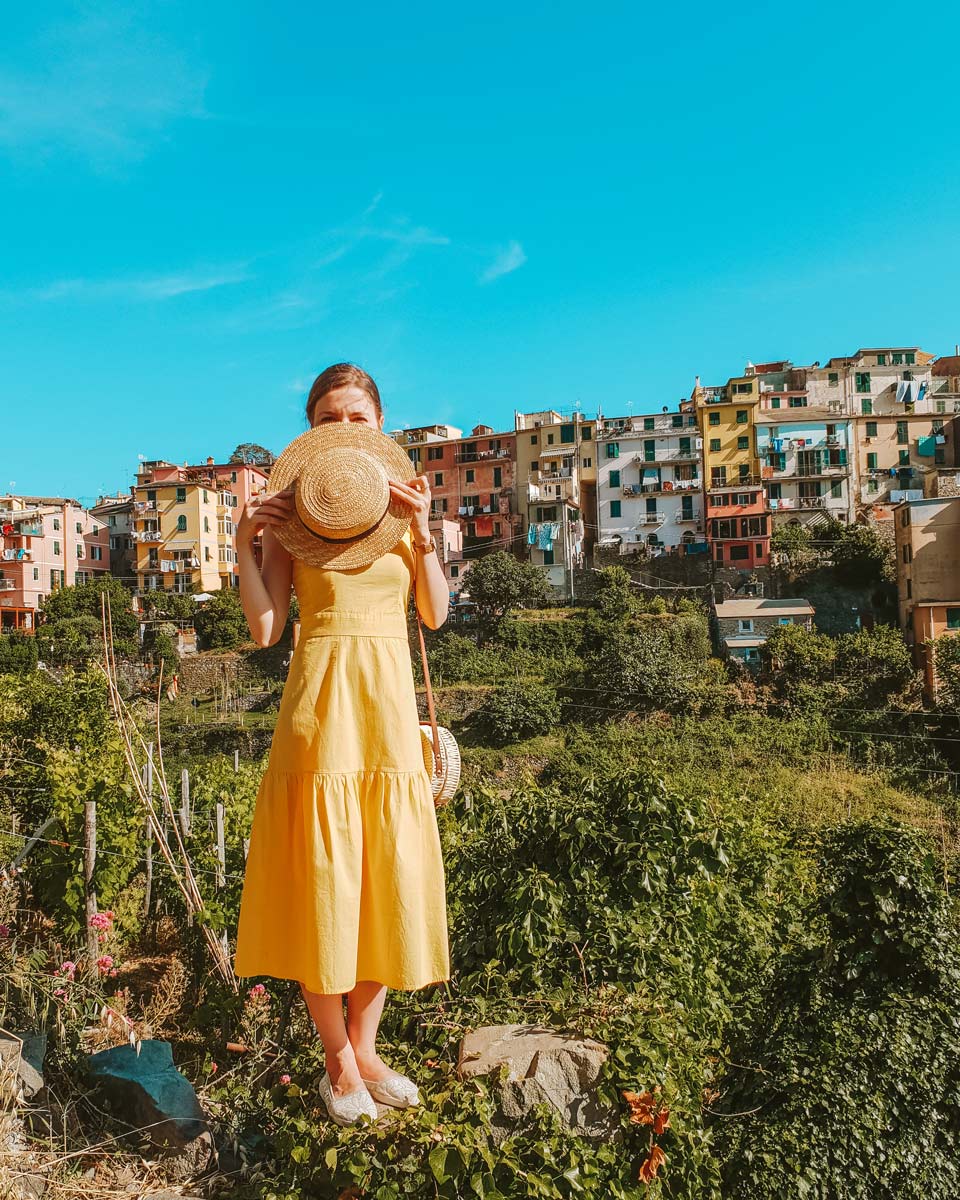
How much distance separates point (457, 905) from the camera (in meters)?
4.30

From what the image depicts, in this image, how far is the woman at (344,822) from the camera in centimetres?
275

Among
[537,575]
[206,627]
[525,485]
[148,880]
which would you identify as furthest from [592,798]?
[525,485]

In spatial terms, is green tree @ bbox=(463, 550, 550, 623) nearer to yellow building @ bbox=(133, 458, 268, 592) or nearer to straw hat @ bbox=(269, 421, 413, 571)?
yellow building @ bbox=(133, 458, 268, 592)

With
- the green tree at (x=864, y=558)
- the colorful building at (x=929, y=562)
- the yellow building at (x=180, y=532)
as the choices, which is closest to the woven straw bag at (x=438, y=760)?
the colorful building at (x=929, y=562)

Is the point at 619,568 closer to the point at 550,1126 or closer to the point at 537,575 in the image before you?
the point at 537,575

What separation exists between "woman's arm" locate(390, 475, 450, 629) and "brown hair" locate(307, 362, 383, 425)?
14.2 inches

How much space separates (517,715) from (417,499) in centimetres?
2585

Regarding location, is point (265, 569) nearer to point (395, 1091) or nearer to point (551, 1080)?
point (395, 1091)

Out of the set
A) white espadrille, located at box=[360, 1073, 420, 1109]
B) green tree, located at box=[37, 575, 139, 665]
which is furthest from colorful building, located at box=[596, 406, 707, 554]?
white espadrille, located at box=[360, 1073, 420, 1109]

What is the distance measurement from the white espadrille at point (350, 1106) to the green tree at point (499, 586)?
34181 mm

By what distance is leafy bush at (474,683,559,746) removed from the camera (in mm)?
28328

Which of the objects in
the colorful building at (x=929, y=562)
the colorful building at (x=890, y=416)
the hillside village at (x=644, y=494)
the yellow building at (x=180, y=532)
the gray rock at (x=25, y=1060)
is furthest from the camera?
the yellow building at (x=180, y=532)

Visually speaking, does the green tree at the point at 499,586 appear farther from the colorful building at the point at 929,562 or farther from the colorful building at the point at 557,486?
the colorful building at the point at 929,562

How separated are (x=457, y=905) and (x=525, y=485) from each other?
42381mm
